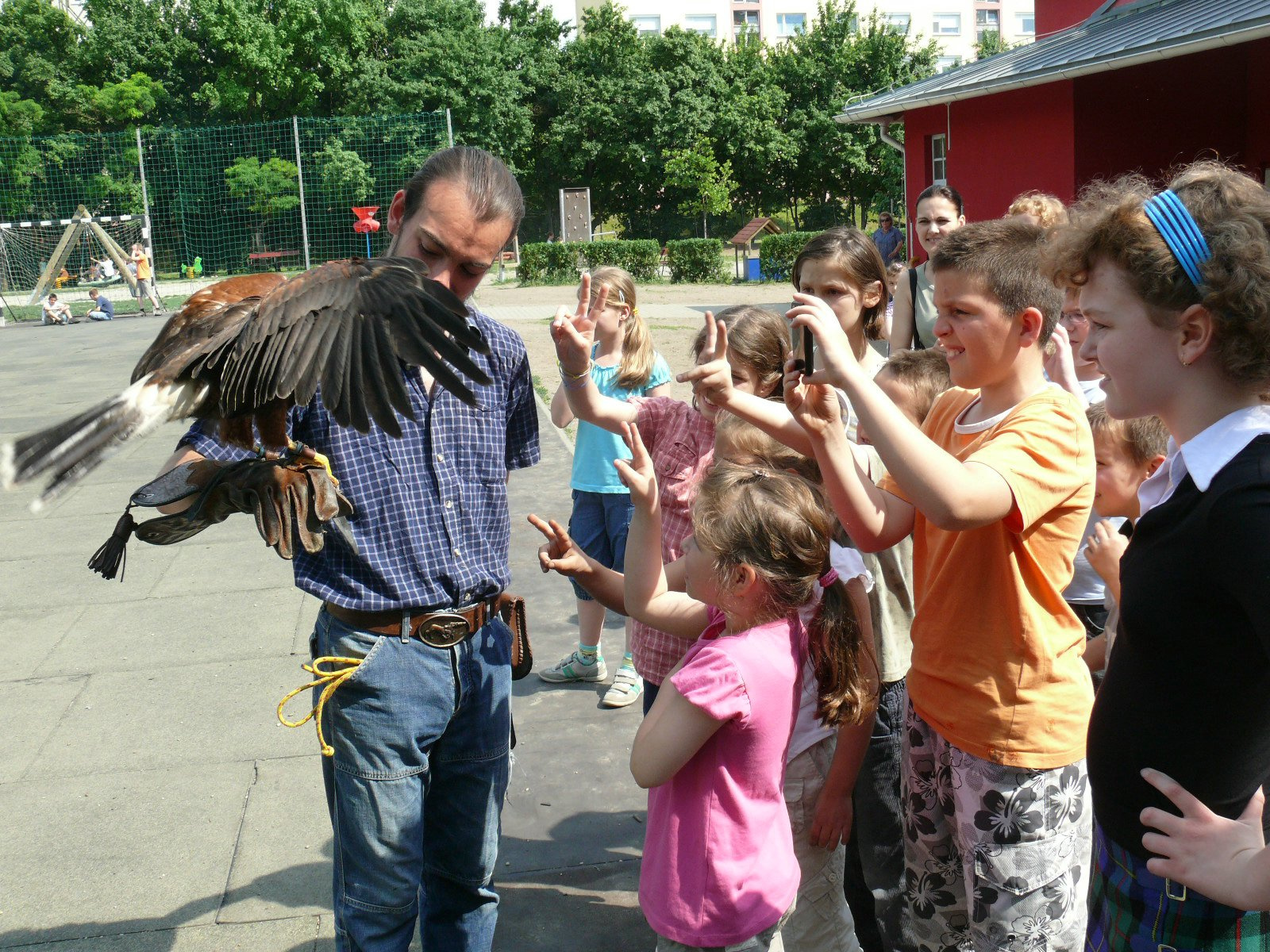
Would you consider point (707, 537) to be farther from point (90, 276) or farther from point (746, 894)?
point (90, 276)

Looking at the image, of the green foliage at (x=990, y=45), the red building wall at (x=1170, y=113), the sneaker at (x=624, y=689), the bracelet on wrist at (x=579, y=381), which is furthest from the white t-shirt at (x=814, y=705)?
the green foliage at (x=990, y=45)

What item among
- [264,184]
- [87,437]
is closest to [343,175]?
[264,184]

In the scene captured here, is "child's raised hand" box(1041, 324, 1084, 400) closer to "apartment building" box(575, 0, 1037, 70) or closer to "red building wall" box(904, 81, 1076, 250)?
"red building wall" box(904, 81, 1076, 250)

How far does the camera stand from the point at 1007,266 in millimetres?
2016

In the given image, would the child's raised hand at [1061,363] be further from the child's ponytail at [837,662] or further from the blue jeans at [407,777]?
the blue jeans at [407,777]

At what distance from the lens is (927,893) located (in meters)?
2.20

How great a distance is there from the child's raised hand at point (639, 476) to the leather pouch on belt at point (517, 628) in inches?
16.5

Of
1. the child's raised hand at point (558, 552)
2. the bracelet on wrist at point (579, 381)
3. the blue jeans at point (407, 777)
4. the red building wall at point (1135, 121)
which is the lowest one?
the blue jeans at point (407, 777)

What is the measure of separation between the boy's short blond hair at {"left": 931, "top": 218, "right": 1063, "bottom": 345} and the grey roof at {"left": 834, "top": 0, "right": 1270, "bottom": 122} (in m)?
7.32

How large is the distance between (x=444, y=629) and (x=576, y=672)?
231cm

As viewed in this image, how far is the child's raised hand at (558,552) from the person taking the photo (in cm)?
217

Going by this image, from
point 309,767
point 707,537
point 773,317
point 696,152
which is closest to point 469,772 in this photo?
point 707,537

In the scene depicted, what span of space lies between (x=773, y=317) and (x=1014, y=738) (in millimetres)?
1284

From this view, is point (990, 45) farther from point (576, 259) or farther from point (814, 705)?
point (814, 705)
